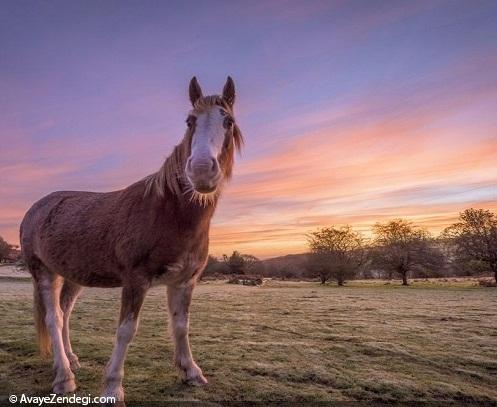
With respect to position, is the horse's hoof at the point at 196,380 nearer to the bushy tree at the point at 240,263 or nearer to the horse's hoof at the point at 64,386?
the horse's hoof at the point at 64,386

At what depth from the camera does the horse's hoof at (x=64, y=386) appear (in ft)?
15.0

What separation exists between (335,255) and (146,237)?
4760 cm

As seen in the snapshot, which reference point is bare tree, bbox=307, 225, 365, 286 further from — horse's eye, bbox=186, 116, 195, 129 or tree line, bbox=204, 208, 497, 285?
horse's eye, bbox=186, 116, 195, 129

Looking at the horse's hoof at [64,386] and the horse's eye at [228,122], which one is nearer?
the horse's eye at [228,122]

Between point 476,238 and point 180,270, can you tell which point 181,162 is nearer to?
point 180,270

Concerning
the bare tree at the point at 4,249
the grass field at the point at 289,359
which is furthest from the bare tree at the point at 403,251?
the bare tree at the point at 4,249

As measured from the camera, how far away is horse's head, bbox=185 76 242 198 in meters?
3.75

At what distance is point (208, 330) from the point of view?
8758 mm

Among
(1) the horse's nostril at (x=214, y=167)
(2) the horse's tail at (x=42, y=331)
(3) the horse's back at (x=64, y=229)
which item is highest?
(1) the horse's nostril at (x=214, y=167)

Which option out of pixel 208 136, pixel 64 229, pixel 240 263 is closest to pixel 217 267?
pixel 240 263

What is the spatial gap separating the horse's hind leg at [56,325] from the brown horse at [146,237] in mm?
15

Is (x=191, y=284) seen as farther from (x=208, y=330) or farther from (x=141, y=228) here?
(x=208, y=330)

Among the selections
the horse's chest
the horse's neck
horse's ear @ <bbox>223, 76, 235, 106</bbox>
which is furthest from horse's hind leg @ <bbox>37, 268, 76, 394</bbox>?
horse's ear @ <bbox>223, 76, 235, 106</bbox>

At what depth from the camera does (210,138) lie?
13.2 feet
